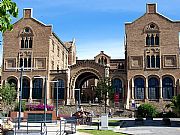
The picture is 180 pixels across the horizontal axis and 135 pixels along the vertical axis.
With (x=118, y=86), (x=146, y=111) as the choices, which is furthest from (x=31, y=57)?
(x=146, y=111)

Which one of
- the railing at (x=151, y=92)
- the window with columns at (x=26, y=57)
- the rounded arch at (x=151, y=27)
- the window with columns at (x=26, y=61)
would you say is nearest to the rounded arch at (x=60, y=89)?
the window with columns at (x=26, y=61)

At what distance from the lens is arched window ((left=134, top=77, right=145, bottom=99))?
65562 mm

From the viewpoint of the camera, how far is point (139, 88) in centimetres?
6575

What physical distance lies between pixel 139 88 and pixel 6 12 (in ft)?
200

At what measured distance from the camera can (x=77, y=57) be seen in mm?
111875

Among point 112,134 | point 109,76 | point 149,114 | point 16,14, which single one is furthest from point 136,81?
point 16,14

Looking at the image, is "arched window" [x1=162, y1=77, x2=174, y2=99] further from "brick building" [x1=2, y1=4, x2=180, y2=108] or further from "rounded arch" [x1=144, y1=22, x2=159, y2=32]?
"rounded arch" [x1=144, y1=22, x2=159, y2=32]

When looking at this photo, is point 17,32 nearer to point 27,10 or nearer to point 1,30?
point 27,10

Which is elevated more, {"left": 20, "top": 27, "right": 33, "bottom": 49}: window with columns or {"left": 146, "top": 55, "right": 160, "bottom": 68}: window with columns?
{"left": 20, "top": 27, "right": 33, "bottom": 49}: window with columns

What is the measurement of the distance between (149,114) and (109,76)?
13.1 meters

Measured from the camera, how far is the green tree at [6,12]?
19.9ft

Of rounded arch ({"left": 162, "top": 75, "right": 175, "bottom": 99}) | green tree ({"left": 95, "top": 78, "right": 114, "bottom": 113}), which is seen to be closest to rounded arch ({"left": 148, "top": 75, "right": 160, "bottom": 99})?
rounded arch ({"left": 162, "top": 75, "right": 175, "bottom": 99})

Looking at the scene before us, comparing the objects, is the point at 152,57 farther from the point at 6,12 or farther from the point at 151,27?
the point at 6,12

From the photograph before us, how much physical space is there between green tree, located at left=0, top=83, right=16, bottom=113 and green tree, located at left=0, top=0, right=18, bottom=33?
57013 mm
